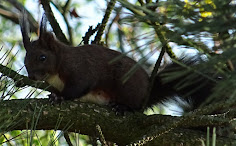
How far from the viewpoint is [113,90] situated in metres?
3.71

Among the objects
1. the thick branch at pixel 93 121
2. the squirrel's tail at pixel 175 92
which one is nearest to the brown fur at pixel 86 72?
the squirrel's tail at pixel 175 92

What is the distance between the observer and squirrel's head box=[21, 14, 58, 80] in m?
3.49

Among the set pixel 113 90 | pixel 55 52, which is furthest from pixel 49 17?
pixel 113 90

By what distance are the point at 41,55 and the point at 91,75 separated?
0.45 metres

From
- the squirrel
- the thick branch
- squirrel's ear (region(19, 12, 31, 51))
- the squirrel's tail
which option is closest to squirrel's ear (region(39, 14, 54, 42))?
the squirrel

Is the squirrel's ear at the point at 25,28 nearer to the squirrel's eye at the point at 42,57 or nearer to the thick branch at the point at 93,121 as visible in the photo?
the squirrel's eye at the point at 42,57

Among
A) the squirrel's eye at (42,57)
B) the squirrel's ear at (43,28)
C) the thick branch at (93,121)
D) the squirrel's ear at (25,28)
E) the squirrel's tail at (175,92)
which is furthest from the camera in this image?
the squirrel's eye at (42,57)

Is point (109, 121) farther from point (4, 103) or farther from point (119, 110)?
point (4, 103)

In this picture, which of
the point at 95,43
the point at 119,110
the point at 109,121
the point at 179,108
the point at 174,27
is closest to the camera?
the point at 174,27

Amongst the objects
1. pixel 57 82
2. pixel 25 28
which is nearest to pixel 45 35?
pixel 25 28

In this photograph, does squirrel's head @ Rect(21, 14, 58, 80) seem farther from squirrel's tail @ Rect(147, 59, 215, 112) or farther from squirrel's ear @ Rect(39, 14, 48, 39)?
squirrel's tail @ Rect(147, 59, 215, 112)

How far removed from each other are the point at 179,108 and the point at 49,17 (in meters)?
1.36

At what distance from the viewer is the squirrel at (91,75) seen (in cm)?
361

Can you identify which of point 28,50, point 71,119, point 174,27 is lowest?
point 174,27
